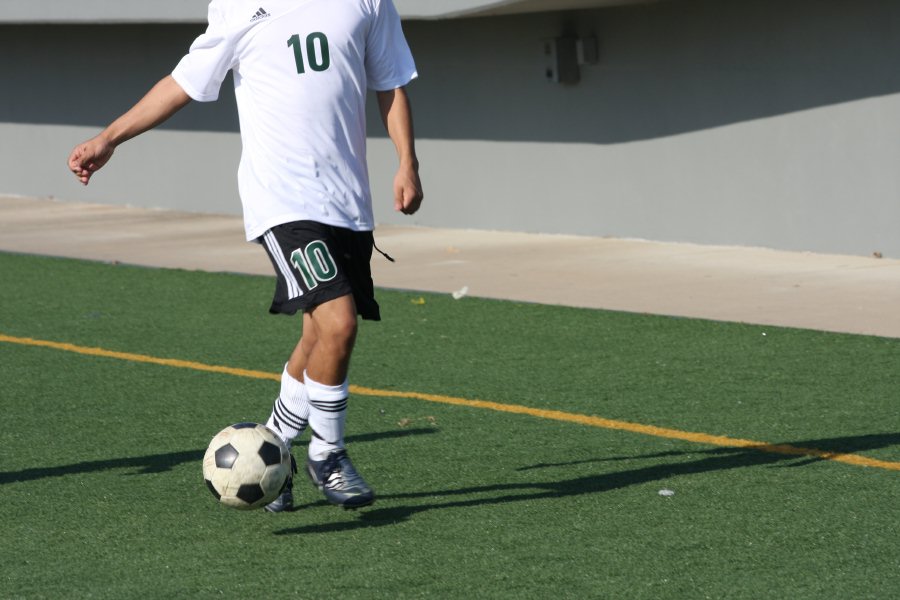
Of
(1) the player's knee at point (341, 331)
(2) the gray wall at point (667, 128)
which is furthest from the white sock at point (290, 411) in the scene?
(2) the gray wall at point (667, 128)

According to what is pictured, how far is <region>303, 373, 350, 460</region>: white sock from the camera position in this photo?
5.76 metres

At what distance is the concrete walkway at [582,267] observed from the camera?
445 inches

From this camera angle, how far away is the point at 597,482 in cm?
628

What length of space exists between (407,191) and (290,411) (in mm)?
987

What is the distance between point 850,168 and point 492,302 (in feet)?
13.0

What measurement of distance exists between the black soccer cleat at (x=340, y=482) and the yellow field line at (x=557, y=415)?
74.7 inches

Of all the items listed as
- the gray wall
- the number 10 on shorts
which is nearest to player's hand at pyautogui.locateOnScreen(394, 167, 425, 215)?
the number 10 on shorts

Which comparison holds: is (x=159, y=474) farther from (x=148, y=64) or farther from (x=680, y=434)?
(x=148, y=64)

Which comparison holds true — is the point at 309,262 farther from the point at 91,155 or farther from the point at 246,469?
the point at 91,155

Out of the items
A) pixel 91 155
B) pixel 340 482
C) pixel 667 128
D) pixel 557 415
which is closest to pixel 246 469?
pixel 340 482

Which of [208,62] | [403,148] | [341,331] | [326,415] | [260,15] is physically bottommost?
[326,415]

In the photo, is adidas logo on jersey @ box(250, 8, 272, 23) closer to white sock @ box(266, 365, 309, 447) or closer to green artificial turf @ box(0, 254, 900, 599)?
white sock @ box(266, 365, 309, 447)

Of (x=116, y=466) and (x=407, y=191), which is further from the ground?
(x=407, y=191)

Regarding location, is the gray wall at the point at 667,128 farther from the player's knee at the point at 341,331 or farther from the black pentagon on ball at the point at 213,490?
the black pentagon on ball at the point at 213,490
